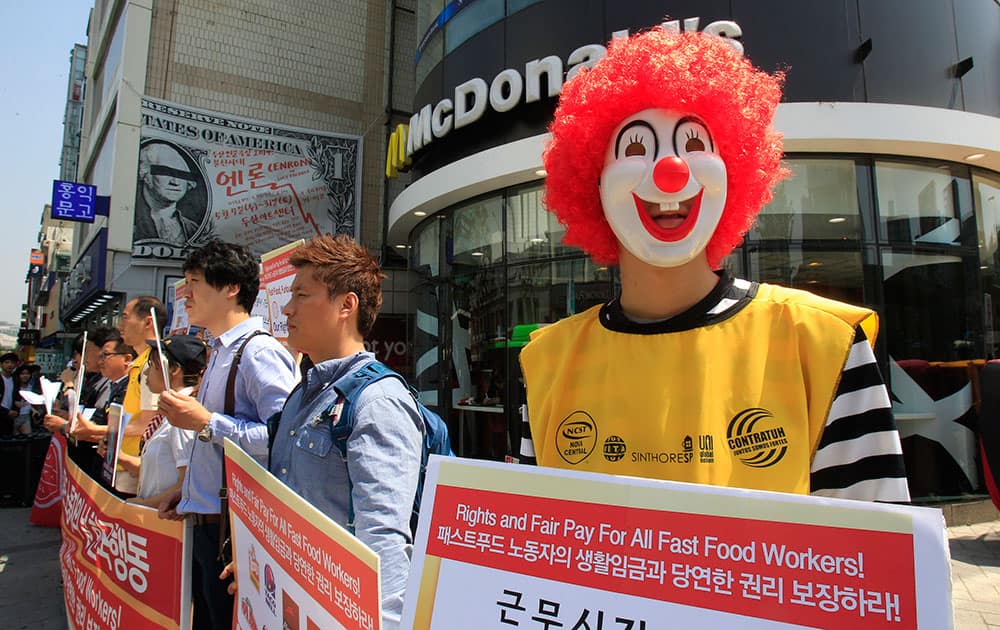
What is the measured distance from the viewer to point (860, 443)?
1177 millimetres

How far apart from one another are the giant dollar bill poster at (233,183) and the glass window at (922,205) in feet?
33.6

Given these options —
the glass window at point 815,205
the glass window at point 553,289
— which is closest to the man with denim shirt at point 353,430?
the glass window at point 553,289

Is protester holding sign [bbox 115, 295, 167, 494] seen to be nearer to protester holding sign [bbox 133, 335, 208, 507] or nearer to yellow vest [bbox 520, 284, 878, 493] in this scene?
protester holding sign [bbox 133, 335, 208, 507]

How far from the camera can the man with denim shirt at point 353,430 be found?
140cm

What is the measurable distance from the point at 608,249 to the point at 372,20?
47.5 feet

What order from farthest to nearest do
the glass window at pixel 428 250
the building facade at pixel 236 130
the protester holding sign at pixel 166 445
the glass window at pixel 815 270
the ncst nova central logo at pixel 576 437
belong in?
1. the building facade at pixel 236 130
2. the glass window at pixel 428 250
3. the glass window at pixel 815 270
4. the protester holding sign at pixel 166 445
5. the ncst nova central logo at pixel 576 437

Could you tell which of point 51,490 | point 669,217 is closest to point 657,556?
point 669,217

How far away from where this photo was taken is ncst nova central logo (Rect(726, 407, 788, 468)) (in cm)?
121

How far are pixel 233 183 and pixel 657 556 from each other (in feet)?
42.8

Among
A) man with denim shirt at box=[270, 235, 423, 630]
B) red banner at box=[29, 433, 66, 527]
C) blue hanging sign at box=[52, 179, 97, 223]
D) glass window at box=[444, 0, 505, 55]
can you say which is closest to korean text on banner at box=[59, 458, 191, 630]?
man with denim shirt at box=[270, 235, 423, 630]

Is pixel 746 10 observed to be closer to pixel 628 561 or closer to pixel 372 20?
pixel 628 561

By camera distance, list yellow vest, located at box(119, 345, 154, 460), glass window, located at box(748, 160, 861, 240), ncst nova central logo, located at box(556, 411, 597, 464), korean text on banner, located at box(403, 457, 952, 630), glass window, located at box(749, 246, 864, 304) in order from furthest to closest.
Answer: glass window, located at box(748, 160, 861, 240) → glass window, located at box(749, 246, 864, 304) → yellow vest, located at box(119, 345, 154, 460) → ncst nova central logo, located at box(556, 411, 597, 464) → korean text on banner, located at box(403, 457, 952, 630)

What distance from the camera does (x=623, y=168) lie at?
4.86ft

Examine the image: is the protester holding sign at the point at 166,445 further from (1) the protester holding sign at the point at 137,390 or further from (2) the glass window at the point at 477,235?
(2) the glass window at the point at 477,235
